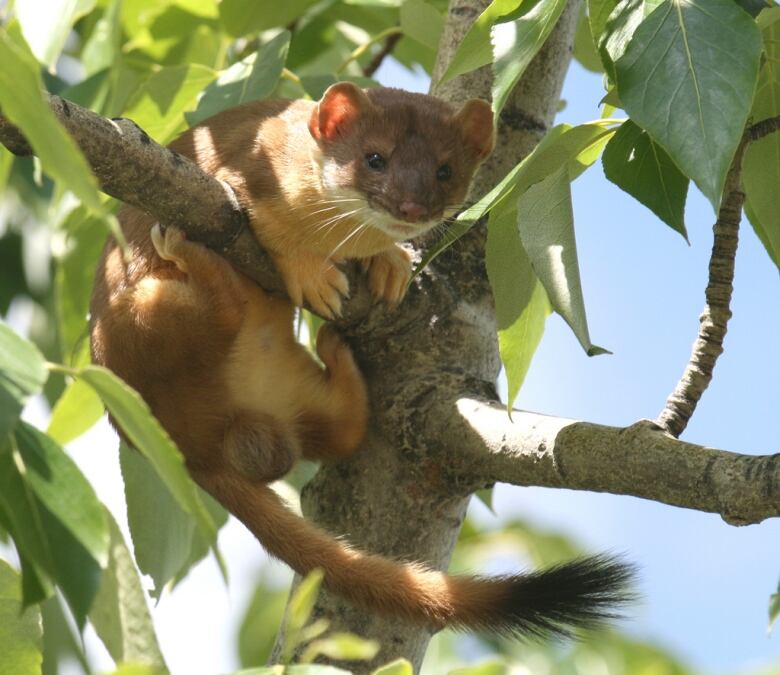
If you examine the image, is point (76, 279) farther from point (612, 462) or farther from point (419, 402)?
point (612, 462)

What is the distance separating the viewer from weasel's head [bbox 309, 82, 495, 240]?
3105mm

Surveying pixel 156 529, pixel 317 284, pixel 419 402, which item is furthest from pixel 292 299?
pixel 156 529

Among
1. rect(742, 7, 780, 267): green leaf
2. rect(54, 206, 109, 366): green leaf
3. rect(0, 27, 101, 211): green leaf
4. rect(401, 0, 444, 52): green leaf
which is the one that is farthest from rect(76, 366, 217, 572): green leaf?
rect(401, 0, 444, 52): green leaf

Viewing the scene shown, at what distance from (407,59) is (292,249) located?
3.74ft

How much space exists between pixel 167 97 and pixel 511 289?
132 centimetres

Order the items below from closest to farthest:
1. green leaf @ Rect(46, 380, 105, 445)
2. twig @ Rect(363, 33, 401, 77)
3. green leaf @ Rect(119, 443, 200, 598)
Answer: green leaf @ Rect(119, 443, 200, 598)
green leaf @ Rect(46, 380, 105, 445)
twig @ Rect(363, 33, 401, 77)

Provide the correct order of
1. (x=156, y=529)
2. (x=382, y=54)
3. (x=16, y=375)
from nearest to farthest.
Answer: (x=16, y=375) < (x=156, y=529) < (x=382, y=54)

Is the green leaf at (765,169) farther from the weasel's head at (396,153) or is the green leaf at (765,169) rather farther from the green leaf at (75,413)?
the green leaf at (75,413)

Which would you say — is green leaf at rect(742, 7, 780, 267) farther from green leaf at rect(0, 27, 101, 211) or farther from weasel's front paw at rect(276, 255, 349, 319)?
green leaf at rect(0, 27, 101, 211)

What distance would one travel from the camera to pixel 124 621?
6.64 ft

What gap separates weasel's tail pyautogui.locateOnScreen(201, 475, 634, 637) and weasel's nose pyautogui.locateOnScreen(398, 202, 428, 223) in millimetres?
817

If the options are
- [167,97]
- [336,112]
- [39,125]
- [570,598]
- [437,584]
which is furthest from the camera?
[336,112]

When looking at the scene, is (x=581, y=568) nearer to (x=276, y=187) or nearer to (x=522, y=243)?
(x=522, y=243)

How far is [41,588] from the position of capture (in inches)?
55.1
